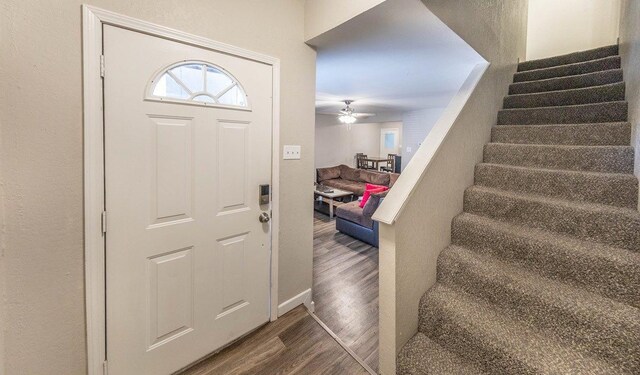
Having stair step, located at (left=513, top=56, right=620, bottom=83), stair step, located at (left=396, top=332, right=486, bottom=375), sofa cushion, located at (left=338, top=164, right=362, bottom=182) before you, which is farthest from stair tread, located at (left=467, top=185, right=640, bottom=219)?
sofa cushion, located at (left=338, top=164, right=362, bottom=182)

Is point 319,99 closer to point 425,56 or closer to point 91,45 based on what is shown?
point 425,56

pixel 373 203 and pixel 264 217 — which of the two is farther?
pixel 373 203

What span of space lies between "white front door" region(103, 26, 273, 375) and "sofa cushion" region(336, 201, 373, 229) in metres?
2.26

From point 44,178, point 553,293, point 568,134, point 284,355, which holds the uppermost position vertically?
point 568,134

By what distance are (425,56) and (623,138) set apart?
160 cm

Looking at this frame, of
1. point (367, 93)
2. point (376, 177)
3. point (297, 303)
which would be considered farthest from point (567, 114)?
point (376, 177)

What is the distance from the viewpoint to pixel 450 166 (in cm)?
172

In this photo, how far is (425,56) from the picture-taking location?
8.33ft

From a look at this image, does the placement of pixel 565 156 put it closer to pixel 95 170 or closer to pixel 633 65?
pixel 633 65

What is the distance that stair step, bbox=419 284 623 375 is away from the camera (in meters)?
1.08

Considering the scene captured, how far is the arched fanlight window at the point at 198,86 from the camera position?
142cm

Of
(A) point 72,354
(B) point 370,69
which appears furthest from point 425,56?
(A) point 72,354

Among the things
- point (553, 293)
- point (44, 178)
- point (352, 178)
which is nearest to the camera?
point (44, 178)

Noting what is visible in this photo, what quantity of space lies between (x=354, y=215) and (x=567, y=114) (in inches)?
105
